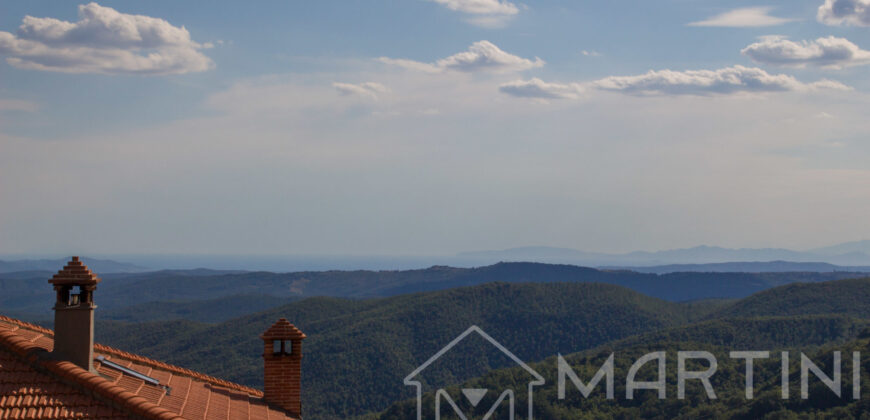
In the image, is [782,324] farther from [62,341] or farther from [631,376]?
[62,341]

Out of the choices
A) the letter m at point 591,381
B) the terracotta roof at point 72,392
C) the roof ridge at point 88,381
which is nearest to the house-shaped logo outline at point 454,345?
the letter m at point 591,381

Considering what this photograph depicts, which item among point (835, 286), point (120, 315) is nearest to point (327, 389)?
point (835, 286)

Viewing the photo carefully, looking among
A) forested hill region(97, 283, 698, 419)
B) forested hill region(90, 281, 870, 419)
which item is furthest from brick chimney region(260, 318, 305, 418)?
forested hill region(97, 283, 698, 419)

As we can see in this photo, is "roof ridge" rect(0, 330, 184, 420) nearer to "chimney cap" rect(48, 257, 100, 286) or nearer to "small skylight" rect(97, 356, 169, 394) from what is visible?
"chimney cap" rect(48, 257, 100, 286)

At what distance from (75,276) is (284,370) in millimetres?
4368

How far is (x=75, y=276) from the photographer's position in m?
10.8

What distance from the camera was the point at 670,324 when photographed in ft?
434

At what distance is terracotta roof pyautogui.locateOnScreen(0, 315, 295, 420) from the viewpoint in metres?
9.38

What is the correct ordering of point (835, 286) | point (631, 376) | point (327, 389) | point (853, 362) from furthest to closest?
point (835, 286) → point (327, 389) → point (631, 376) → point (853, 362)

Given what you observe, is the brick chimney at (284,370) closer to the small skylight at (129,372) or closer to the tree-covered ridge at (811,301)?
the small skylight at (129,372)

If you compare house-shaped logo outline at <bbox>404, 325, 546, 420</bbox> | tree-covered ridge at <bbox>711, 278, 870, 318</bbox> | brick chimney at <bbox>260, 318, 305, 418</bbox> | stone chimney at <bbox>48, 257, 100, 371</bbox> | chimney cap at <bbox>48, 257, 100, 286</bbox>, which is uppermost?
chimney cap at <bbox>48, 257, 100, 286</bbox>

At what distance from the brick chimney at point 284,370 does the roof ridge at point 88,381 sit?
12.2 ft

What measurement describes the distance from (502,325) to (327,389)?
47.4 m

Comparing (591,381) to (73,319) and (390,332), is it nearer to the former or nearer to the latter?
(390,332)
